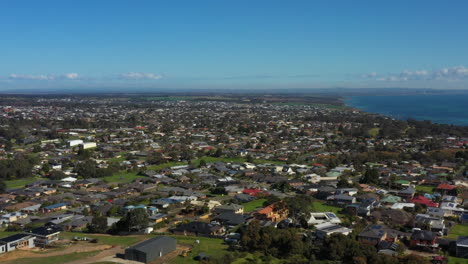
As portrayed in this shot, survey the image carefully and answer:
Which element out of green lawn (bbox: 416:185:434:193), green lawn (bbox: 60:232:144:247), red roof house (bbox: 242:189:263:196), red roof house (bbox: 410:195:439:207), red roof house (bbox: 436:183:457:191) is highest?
green lawn (bbox: 60:232:144:247)

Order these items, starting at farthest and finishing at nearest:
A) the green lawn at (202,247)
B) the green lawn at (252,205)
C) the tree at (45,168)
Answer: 1. the tree at (45,168)
2. the green lawn at (252,205)
3. the green lawn at (202,247)

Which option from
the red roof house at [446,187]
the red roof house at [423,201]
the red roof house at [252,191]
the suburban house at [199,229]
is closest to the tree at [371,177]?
the red roof house at [446,187]

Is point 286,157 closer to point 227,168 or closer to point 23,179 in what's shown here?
point 227,168

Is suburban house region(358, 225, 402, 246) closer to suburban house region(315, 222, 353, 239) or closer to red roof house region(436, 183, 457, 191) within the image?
suburban house region(315, 222, 353, 239)

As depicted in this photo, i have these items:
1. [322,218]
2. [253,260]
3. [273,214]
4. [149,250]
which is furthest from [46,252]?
[322,218]

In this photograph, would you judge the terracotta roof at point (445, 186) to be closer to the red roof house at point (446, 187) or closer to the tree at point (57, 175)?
the red roof house at point (446, 187)

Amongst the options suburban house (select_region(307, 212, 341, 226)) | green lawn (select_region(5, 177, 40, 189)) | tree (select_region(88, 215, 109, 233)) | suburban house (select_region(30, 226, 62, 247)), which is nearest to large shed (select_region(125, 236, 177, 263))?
tree (select_region(88, 215, 109, 233))
